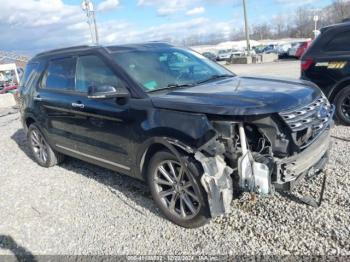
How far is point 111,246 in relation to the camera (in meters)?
Result: 3.58

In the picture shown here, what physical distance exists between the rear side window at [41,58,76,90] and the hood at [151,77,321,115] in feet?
5.87

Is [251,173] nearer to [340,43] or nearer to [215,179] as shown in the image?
[215,179]

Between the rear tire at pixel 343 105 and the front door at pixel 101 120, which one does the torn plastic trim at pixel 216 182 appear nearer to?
the front door at pixel 101 120

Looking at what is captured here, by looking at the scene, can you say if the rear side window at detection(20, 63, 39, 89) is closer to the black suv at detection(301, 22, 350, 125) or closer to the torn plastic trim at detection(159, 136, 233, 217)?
the torn plastic trim at detection(159, 136, 233, 217)

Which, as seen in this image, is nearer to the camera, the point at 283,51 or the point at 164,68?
the point at 164,68

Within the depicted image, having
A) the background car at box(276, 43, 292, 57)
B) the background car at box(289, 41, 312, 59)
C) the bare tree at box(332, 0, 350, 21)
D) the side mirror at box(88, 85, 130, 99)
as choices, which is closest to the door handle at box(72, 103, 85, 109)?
the side mirror at box(88, 85, 130, 99)

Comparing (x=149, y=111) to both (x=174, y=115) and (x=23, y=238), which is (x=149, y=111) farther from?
(x=23, y=238)

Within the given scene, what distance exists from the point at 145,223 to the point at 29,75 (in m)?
3.84

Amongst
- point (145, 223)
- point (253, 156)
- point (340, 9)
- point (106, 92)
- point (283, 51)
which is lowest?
point (145, 223)

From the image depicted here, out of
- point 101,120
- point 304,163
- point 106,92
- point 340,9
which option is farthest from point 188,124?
point 340,9

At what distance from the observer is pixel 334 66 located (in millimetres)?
6535

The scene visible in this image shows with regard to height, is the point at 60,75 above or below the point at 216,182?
above

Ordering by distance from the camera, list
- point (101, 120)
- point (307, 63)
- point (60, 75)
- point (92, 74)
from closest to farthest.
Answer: point (101, 120)
point (92, 74)
point (60, 75)
point (307, 63)

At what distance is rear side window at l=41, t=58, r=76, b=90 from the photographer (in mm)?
5012
